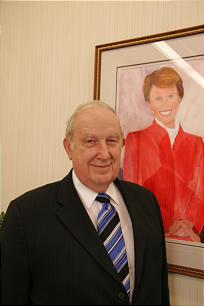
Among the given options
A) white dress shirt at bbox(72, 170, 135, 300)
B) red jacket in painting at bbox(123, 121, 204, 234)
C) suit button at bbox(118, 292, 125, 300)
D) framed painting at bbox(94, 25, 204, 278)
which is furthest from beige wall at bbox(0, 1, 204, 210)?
suit button at bbox(118, 292, 125, 300)

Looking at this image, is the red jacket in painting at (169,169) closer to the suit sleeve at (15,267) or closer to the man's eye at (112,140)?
the man's eye at (112,140)

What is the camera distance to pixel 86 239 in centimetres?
111

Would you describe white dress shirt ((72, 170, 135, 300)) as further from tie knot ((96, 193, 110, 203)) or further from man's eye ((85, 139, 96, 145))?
man's eye ((85, 139, 96, 145))

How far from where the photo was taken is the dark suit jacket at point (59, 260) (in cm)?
108

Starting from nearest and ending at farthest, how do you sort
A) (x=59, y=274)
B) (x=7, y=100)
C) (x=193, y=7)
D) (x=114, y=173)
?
(x=59, y=274), (x=114, y=173), (x=193, y=7), (x=7, y=100)

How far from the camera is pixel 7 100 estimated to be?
1959 mm

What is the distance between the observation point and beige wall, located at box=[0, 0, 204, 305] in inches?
62.0

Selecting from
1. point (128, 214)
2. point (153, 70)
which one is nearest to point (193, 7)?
point (153, 70)

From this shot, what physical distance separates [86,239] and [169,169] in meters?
0.51

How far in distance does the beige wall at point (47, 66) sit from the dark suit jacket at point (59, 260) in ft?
1.36

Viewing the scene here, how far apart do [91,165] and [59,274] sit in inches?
15.0

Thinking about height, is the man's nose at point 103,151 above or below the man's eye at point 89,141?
below

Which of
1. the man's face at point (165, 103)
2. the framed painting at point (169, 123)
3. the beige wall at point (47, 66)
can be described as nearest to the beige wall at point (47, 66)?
the beige wall at point (47, 66)

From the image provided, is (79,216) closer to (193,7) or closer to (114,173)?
(114,173)
